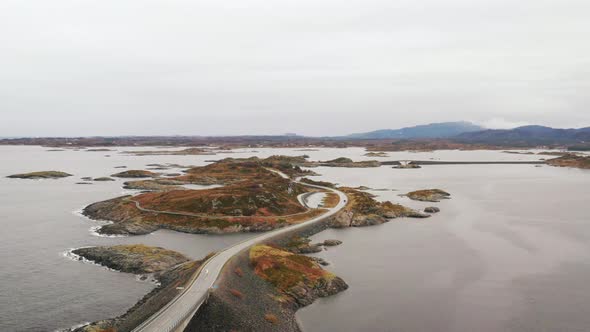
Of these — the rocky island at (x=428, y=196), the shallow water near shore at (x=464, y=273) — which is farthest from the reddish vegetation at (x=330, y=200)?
the rocky island at (x=428, y=196)

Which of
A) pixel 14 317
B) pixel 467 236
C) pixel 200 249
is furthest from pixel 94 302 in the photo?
pixel 467 236

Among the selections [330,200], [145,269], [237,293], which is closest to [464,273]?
[237,293]

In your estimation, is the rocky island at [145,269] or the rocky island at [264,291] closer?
the rocky island at [264,291]

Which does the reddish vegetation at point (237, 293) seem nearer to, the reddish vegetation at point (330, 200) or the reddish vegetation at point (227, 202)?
the reddish vegetation at point (227, 202)

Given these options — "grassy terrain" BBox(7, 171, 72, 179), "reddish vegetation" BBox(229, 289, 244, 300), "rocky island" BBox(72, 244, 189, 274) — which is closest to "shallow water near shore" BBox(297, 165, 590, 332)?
"reddish vegetation" BBox(229, 289, 244, 300)

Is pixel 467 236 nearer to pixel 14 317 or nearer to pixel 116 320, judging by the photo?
pixel 116 320

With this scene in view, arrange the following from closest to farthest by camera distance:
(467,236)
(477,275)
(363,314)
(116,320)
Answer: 1. (116,320)
2. (363,314)
3. (477,275)
4. (467,236)

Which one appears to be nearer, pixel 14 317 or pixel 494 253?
pixel 14 317

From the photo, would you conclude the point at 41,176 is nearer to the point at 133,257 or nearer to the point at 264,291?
the point at 133,257

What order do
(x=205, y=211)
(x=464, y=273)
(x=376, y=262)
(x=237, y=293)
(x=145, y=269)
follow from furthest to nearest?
1. (x=205, y=211)
2. (x=376, y=262)
3. (x=464, y=273)
4. (x=145, y=269)
5. (x=237, y=293)

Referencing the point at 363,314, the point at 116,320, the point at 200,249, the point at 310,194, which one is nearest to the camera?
the point at 116,320

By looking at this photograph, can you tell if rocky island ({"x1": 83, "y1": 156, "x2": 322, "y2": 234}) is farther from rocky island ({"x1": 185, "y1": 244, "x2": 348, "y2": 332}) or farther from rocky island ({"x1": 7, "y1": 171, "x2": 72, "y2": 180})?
rocky island ({"x1": 7, "y1": 171, "x2": 72, "y2": 180})
